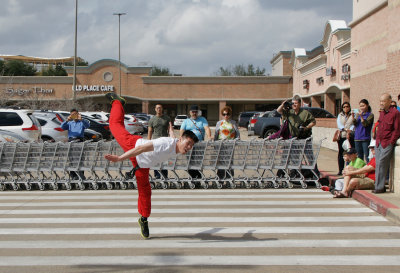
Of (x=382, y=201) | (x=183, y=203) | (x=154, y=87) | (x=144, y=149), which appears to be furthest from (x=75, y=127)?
(x=154, y=87)

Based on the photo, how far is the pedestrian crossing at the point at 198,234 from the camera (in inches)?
207

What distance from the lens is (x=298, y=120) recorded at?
10.9 metres

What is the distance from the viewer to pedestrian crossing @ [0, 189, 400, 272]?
5.27 m

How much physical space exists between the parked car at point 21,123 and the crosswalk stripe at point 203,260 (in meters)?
9.88

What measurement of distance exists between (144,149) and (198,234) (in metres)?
1.81

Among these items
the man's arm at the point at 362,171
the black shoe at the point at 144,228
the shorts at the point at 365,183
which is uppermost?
the man's arm at the point at 362,171

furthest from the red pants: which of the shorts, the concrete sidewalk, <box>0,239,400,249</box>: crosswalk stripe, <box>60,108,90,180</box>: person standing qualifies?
<box>60,108,90,180</box>: person standing

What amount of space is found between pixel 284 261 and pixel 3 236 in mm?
4066

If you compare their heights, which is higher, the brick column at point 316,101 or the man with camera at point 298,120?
the brick column at point 316,101

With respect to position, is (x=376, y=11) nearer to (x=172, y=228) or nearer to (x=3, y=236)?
(x=172, y=228)

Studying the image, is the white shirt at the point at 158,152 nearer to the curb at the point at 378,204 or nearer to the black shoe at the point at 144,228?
the black shoe at the point at 144,228

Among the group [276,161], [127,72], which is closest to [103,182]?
[276,161]

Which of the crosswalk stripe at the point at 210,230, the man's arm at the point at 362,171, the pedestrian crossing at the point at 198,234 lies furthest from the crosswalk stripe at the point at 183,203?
the crosswalk stripe at the point at 210,230

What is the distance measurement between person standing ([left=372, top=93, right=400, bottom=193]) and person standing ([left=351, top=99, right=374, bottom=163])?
1622 mm
